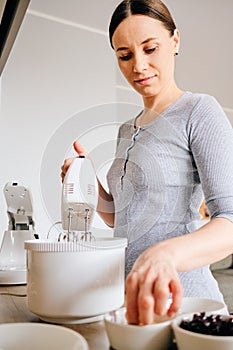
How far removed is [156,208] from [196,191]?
0.08 meters

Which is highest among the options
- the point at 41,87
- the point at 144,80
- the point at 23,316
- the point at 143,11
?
the point at 41,87

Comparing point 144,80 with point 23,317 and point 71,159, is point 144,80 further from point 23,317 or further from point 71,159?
point 23,317

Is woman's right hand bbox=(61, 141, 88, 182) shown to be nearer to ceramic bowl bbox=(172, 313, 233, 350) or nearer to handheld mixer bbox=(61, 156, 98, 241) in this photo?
handheld mixer bbox=(61, 156, 98, 241)

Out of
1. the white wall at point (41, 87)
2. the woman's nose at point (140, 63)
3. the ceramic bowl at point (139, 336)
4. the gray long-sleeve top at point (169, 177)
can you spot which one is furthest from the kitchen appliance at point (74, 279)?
the white wall at point (41, 87)

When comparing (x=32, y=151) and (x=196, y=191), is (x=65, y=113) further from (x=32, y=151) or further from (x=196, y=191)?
(x=196, y=191)

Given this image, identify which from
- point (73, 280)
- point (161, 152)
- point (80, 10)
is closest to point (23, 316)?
point (73, 280)

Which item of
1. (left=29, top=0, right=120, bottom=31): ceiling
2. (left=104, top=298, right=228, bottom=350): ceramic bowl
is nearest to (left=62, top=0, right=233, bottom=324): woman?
(left=104, top=298, right=228, bottom=350): ceramic bowl

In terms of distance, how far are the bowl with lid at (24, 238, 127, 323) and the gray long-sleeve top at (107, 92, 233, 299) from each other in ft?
0.90

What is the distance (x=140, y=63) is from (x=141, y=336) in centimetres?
56

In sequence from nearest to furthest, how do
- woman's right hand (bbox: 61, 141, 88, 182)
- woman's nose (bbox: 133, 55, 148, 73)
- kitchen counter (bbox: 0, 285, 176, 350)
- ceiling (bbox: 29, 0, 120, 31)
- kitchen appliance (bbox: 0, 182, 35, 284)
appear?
kitchen counter (bbox: 0, 285, 176, 350) < woman's right hand (bbox: 61, 141, 88, 182) < woman's nose (bbox: 133, 55, 148, 73) < kitchen appliance (bbox: 0, 182, 35, 284) < ceiling (bbox: 29, 0, 120, 31)

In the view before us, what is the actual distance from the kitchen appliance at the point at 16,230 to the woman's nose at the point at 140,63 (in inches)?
19.2

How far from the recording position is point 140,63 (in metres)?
0.92

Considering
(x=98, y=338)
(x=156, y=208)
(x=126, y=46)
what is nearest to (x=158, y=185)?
(x=156, y=208)

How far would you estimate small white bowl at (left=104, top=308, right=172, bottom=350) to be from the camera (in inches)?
19.8
